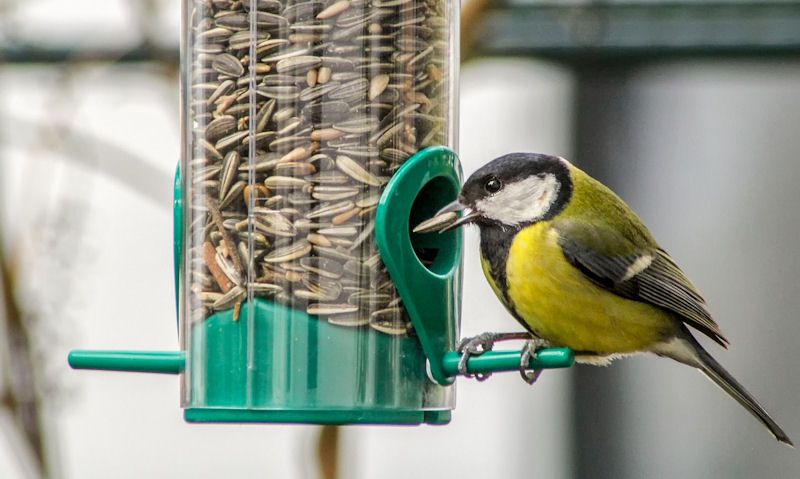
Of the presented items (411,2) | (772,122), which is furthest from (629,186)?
(411,2)

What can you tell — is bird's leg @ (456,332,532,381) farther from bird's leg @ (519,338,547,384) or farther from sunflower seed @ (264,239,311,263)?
sunflower seed @ (264,239,311,263)

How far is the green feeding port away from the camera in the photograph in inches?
155

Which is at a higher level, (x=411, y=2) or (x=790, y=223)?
(x=411, y=2)

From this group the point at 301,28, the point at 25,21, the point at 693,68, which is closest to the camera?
the point at 301,28

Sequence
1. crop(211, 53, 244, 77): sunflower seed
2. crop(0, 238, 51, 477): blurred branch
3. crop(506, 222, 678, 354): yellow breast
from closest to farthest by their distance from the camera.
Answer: crop(211, 53, 244, 77): sunflower seed, crop(506, 222, 678, 354): yellow breast, crop(0, 238, 51, 477): blurred branch

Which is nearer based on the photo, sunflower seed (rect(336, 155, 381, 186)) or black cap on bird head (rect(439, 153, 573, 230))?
sunflower seed (rect(336, 155, 381, 186))

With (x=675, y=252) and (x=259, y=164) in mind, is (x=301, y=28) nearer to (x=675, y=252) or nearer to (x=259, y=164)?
(x=259, y=164)

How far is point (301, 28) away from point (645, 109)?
2757 mm

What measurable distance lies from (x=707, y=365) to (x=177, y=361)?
190cm

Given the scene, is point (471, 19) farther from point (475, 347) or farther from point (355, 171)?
point (475, 347)

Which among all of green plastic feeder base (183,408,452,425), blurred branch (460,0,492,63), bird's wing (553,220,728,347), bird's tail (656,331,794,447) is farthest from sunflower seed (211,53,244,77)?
bird's tail (656,331,794,447)

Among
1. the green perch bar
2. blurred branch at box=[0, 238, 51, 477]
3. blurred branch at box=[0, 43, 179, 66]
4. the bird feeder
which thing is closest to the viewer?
the green perch bar

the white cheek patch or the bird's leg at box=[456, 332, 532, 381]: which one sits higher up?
the white cheek patch

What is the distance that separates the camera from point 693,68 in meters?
6.18
